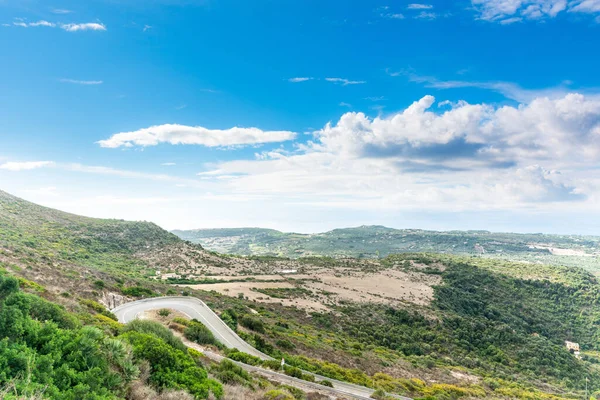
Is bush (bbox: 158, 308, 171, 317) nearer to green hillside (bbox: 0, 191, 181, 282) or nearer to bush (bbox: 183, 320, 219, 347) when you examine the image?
bush (bbox: 183, 320, 219, 347)

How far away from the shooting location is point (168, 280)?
54969mm

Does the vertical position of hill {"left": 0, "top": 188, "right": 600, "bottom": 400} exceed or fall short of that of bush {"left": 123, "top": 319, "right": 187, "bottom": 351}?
it falls short

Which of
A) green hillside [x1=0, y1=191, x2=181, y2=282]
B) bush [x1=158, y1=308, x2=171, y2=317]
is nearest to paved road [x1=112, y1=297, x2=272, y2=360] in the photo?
bush [x1=158, y1=308, x2=171, y2=317]

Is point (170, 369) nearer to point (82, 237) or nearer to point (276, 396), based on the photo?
point (276, 396)

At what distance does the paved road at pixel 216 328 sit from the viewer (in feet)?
53.7

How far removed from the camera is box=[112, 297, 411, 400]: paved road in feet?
53.7

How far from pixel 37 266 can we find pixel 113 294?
6.34m

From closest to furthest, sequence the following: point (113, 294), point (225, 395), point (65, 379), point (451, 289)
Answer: point (65, 379) → point (225, 395) → point (113, 294) → point (451, 289)

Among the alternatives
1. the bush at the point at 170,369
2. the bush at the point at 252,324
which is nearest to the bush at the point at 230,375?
the bush at the point at 170,369

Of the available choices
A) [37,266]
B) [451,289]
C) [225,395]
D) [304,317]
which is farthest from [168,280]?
[451,289]

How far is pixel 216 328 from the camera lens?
82.4 feet

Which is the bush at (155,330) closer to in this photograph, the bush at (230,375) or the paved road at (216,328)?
the bush at (230,375)

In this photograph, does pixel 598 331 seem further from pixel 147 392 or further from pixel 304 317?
pixel 147 392

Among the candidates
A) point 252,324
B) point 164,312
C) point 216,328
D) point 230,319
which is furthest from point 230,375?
point 252,324
